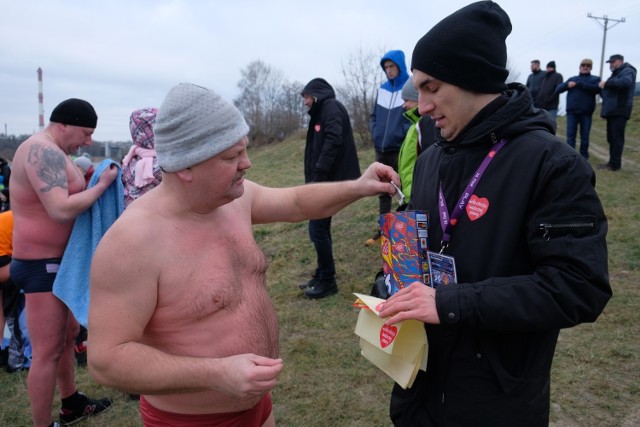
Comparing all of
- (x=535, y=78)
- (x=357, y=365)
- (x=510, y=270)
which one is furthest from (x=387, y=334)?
(x=535, y=78)

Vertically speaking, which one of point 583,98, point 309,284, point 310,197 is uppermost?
point 583,98

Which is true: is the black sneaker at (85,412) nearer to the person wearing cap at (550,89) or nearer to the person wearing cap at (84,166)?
the person wearing cap at (84,166)

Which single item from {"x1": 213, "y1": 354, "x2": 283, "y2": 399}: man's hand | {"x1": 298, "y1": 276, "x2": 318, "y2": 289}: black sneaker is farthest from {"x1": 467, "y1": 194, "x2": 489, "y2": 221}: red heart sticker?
{"x1": 298, "y1": 276, "x2": 318, "y2": 289}: black sneaker

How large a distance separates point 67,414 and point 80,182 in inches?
72.7

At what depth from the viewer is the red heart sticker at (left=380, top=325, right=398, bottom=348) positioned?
171cm

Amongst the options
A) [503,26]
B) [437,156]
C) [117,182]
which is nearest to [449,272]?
[437,156]

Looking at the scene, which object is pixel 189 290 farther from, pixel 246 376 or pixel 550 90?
pixel 550 90

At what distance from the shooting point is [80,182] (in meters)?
3.46

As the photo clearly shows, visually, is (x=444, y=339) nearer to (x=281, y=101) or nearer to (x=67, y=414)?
(x=67, y=414)

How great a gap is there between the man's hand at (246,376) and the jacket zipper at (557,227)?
96 centimetres

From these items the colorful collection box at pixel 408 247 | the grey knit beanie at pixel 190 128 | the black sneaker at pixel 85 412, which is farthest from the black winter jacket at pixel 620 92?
the black sneaker at pixel 85 412

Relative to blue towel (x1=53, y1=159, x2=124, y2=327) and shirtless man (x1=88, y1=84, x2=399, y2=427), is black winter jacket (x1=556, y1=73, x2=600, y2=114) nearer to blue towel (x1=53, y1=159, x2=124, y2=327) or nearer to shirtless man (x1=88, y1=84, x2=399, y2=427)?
blue towel (x1=53, y1=159, x2=124, y2=327)

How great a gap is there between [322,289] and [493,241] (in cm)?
421

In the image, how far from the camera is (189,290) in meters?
1.75
